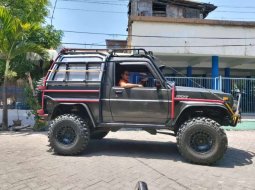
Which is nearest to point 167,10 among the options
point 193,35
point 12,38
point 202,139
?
point 193,35

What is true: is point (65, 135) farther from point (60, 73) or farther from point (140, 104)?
point (140, 104)

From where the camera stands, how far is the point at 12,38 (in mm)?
10641

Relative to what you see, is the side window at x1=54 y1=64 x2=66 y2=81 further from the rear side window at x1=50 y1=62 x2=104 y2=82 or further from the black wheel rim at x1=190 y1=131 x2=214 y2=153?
the black wheel rim at x1=190 y1=131 x2=214 y2=153

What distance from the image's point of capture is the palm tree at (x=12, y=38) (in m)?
10.3

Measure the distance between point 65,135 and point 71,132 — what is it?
164 mm

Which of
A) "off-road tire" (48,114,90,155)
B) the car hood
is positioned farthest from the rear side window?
the car hood

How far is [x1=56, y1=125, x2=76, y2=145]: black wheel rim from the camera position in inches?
281

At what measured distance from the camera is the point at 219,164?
6.63 m

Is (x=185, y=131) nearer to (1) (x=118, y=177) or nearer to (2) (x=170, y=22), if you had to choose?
(1) (x=118, y=177)

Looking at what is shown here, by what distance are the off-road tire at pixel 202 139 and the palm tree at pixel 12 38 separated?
22.0 feet

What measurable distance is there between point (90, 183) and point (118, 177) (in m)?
0.58

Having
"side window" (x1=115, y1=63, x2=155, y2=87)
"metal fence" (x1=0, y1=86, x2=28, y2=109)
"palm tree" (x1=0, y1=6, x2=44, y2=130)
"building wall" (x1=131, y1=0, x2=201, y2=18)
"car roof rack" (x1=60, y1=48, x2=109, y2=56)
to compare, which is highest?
"building wall" (x1=131, y1=0, x2=201, y2=18)

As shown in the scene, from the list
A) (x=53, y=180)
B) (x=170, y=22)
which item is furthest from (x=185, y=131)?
(x=170, y=22)

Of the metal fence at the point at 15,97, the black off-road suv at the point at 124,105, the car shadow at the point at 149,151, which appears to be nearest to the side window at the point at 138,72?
the black off-road suv at the point at 124,105
